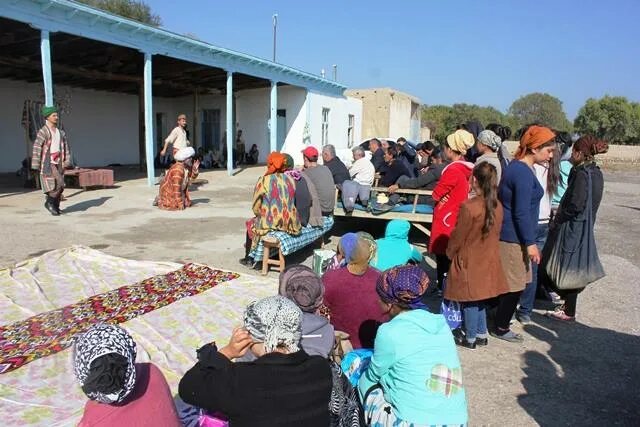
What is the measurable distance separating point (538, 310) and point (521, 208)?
5.40 feet

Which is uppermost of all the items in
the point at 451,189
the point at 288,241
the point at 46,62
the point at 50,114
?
the point at 46,62

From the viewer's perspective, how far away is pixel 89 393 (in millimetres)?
1504

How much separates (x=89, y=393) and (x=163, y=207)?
27.4 ft

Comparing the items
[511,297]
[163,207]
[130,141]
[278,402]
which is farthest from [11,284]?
[130,141]

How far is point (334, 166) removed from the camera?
7461mm

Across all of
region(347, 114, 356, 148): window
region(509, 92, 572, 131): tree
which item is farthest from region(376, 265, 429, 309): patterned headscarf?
region(509, 92, 572, 131): tree

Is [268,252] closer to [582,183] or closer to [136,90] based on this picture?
[582,183]

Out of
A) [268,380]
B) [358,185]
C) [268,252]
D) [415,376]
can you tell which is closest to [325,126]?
[358,185]

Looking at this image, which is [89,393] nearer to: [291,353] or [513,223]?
[291,353]

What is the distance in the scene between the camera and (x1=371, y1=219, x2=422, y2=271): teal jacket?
4.39m

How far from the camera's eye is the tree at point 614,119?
49594mm

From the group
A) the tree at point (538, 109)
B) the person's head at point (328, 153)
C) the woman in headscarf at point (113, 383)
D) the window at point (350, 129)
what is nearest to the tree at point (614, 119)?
the tree at point (538, 109)

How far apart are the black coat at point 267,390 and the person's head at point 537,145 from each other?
108 inches

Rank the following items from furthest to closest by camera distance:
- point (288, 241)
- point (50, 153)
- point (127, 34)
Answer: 1. point (127, 34)
2. point (50, 153)
3. point (288, 241)
